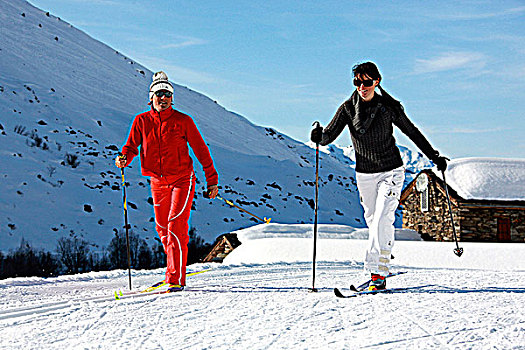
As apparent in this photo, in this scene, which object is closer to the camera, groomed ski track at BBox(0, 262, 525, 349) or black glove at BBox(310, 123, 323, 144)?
groomed ski track at BBox(0, 262, 525, 349)

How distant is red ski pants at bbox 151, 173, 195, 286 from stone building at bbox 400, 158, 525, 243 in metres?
17.8

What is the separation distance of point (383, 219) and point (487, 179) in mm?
18868

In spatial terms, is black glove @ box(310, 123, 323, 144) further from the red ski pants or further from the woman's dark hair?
the red ski pants

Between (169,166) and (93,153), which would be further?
(93,153)

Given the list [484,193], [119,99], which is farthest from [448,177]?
[119,99]

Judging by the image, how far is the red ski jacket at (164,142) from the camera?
625 centimetres

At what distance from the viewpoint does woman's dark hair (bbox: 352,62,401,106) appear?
575 cm

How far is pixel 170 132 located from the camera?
6.27 metres

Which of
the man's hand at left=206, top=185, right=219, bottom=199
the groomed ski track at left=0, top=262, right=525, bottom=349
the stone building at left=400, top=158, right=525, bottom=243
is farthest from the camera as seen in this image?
the stone building at left=400, top=158, right=525, bottom=243

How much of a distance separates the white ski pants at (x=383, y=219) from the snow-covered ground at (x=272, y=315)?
0.37 metres

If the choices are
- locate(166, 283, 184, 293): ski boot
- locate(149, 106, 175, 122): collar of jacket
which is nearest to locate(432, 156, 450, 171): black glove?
locate(149, 106, 175, 122): collar of jacket

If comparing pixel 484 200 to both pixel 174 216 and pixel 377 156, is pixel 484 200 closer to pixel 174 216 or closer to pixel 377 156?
pixel 377 156

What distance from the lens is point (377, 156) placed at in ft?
19.0

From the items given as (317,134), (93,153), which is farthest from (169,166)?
(93,153)
